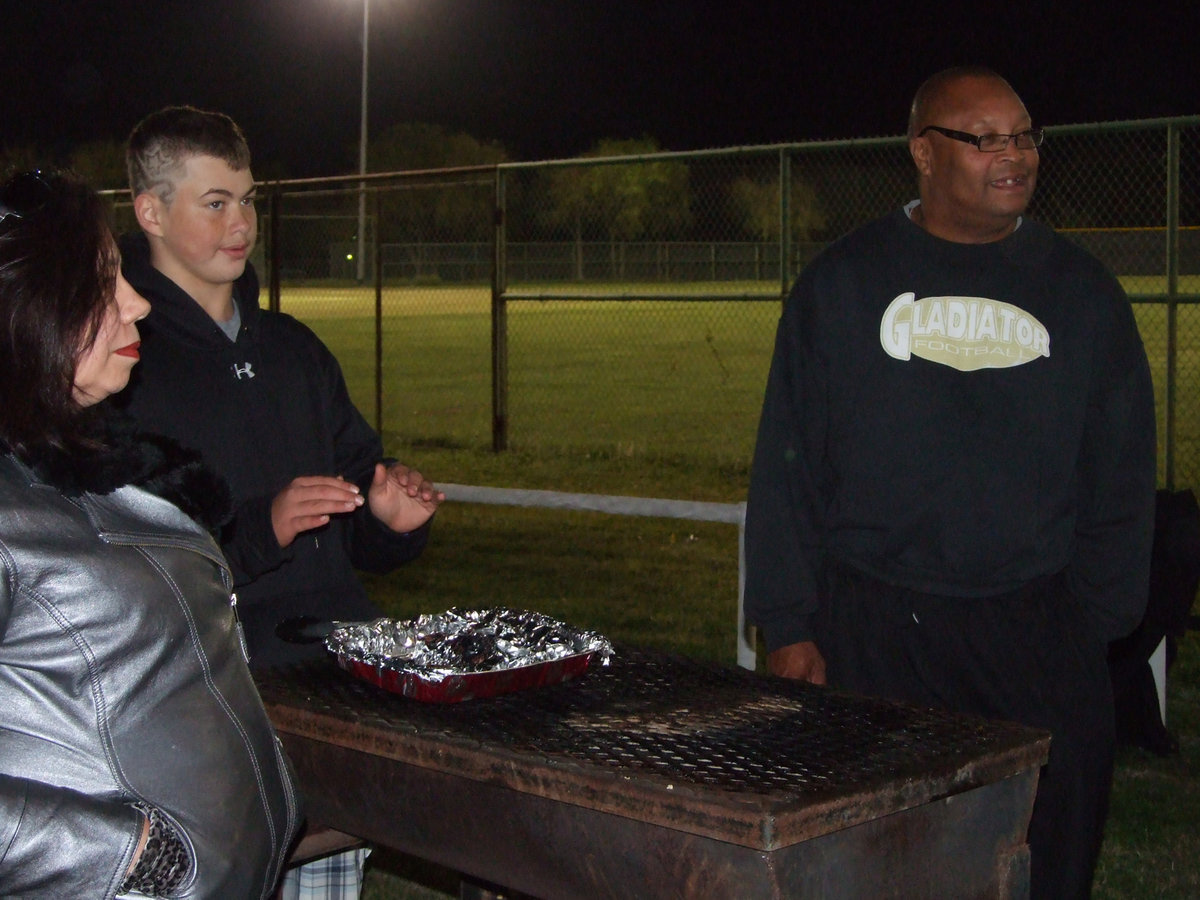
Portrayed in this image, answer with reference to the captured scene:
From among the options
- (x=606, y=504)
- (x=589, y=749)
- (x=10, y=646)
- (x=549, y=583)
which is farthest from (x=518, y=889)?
(x=549, y=583)

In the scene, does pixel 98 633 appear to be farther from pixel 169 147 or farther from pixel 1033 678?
pixel 1033 678

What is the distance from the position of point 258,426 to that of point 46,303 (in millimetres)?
1203

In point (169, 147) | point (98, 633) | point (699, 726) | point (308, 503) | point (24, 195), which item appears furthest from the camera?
point (169, 147)

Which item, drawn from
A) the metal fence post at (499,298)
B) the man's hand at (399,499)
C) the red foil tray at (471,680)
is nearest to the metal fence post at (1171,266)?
the metal fence post at (499,298)

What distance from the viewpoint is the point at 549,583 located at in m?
7.76

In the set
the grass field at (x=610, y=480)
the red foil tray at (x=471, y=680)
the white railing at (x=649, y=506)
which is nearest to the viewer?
the red foil tray at (x=471, y=680)

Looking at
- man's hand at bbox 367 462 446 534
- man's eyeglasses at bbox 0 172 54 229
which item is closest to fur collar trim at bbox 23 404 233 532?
man's eyeglasses at bbox 0 172 54 229

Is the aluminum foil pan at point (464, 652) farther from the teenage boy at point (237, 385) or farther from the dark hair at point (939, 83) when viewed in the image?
the dark hair at point (939, 83)

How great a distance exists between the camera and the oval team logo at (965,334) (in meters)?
3.04

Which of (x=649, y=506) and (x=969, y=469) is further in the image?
(x=649, y=506)

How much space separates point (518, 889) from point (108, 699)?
719 mm

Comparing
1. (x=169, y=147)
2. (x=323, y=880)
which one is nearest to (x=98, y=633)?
(x=169, y=147)

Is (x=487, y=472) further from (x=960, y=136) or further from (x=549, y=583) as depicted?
(x=960, y=136)

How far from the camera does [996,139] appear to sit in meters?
3.08
